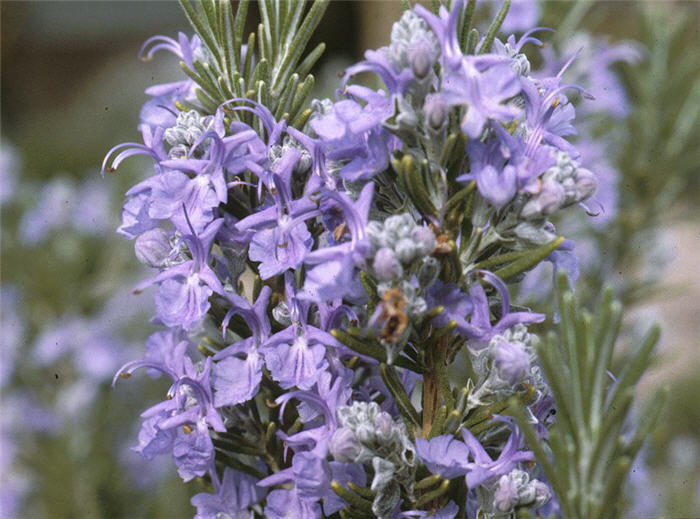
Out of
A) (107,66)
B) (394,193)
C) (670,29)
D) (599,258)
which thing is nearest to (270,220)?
(394,193)

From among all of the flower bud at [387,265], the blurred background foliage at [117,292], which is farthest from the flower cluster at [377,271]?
the blurred background foliage at [117,292]

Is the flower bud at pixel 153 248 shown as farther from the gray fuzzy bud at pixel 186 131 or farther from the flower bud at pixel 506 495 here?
the flower bud at pixel 506 495

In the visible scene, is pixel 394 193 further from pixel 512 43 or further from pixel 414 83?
pixel 512 43

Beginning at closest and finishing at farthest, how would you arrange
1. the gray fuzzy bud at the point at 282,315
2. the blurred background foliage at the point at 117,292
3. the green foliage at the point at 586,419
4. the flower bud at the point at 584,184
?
the green foliage at the point at 586,419 < the flower bud at the point at 584,184 < the gray fuzzy bud at the point at 282,315 < the blurred background foliage at the point at 117,292

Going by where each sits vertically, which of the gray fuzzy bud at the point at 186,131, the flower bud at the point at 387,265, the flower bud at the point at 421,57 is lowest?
the flower bud at the point at 387,265

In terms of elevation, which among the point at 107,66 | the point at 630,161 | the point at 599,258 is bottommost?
the point at 107,66

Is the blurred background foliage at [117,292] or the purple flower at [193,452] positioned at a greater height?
the purple flower at [193,452]
